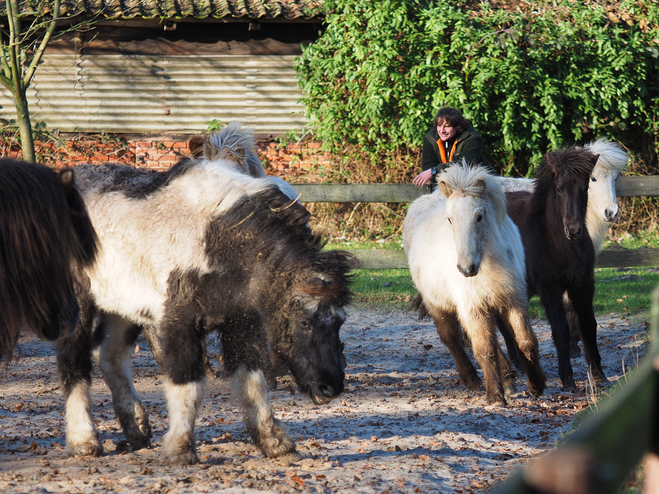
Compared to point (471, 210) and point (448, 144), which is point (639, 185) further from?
point (471, 210)

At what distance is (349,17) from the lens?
12.2 metres

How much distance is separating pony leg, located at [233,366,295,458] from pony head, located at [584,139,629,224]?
458cm

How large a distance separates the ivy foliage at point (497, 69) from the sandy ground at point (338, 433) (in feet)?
19.1

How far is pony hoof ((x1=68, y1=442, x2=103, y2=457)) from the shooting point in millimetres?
3893

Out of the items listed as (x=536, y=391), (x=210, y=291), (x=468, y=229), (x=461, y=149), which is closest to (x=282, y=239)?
(x=210, y=291)

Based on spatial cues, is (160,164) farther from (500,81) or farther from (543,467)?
(543,467)

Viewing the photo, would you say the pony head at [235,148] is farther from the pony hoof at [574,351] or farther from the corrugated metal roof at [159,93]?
the corrugated metal roof at [159,93]

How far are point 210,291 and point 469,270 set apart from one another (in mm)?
2210

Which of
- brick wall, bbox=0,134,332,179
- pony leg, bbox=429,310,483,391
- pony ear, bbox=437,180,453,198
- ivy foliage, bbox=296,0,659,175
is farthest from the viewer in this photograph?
brick wall, bbox=0,134,332,179

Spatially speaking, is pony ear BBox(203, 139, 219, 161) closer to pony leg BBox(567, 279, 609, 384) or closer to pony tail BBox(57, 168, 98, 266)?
pony tail BBox(57, 168, 98, 266)

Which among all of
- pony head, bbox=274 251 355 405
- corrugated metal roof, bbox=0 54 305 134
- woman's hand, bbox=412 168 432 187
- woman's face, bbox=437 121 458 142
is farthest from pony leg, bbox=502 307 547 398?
corrugated metal roof, bbox=0 54 305 134

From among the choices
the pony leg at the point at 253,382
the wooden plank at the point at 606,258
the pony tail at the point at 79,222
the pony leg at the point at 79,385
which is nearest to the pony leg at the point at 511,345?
the wooden plank at the point at 606,258

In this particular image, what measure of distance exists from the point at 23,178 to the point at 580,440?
2.90 m

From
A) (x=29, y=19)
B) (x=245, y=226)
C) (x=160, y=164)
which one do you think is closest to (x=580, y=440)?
(x=245, y=226)
